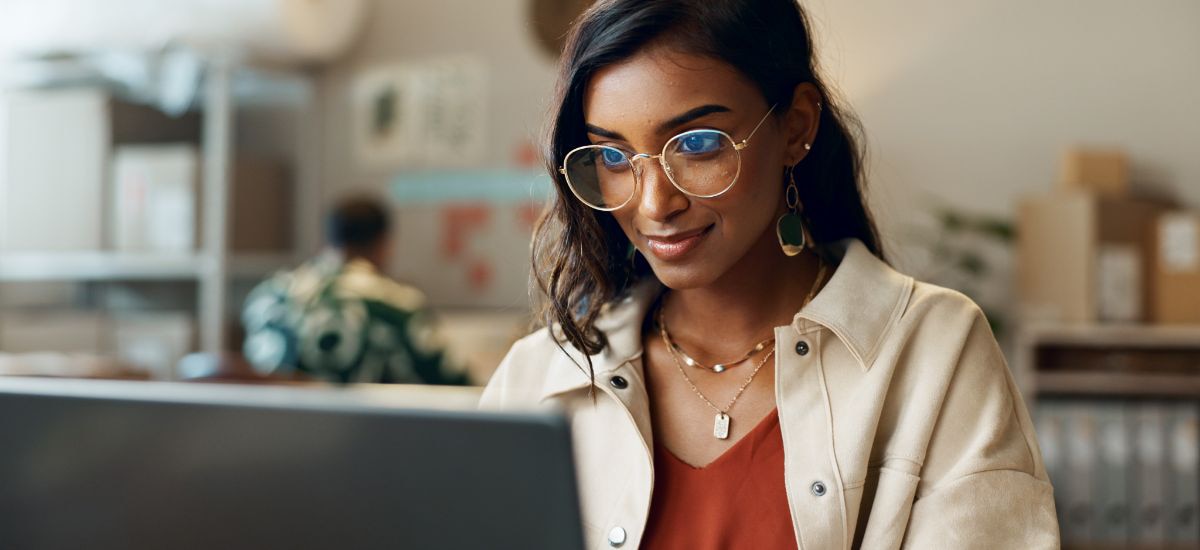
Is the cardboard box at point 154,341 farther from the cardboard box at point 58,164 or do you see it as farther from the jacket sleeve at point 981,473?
the jacket sleeve at point 981,473

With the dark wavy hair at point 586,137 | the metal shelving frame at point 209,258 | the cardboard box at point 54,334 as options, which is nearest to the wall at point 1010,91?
the metal shelving frame at point 209,258

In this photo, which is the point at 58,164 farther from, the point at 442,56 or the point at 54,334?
the point at 442,56

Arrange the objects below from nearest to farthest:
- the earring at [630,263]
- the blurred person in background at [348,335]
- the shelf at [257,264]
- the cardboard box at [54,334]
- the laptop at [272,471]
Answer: the laptop at [272,471] → the earring at [630,263] → the blurred person in background at [348,335] → the cardboard box at [54,334] → the shelf at [257,264]

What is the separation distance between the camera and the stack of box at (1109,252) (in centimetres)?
327

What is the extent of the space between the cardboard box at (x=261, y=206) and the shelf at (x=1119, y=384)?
266cm

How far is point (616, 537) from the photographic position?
1.08 m

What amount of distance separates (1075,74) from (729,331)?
2.78m

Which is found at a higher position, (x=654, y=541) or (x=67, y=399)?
(x=67, y=399)

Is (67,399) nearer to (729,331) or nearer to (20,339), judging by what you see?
(729,331)

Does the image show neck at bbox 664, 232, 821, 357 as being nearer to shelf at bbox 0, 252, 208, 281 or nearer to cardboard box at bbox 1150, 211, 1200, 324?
cardboard box at bbox 1150, 211, 1200, 324

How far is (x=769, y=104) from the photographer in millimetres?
1075

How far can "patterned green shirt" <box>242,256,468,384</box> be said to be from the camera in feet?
9.21

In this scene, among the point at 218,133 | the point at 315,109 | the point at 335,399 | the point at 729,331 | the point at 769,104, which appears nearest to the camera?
the point at 335,399

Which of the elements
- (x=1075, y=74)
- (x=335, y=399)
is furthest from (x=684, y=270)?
(x=1075, y=74)
